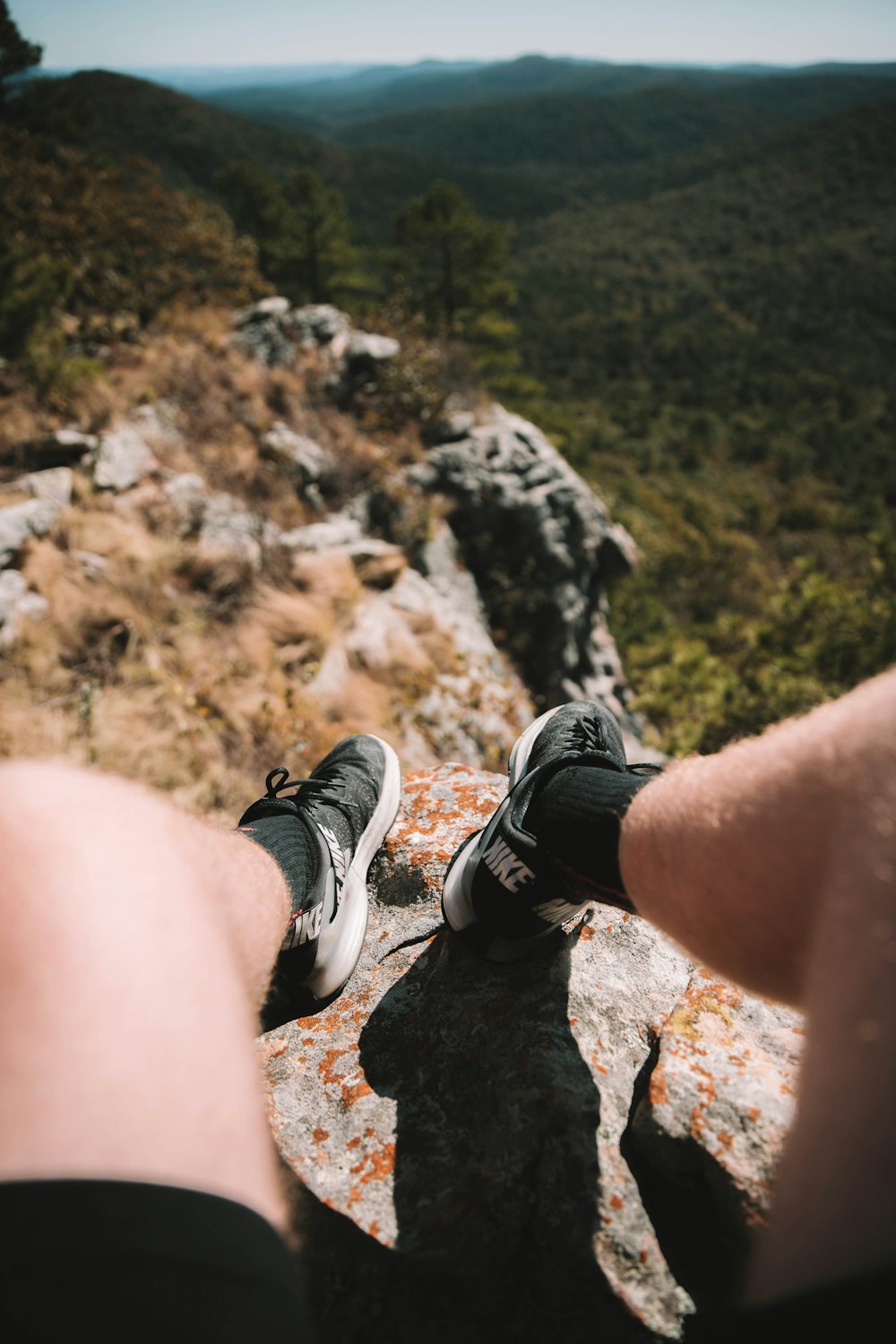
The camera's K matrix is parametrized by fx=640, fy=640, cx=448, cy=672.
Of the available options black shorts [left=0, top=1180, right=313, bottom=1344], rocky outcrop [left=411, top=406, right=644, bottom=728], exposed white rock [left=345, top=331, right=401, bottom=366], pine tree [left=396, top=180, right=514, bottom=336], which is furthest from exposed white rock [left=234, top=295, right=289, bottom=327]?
black shorts [left=0, top=1180, right=313, bottom=1344]

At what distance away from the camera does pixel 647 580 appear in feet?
58.7

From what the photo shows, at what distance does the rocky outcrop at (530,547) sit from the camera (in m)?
7.47

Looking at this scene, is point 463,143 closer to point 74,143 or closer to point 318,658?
point 74,143

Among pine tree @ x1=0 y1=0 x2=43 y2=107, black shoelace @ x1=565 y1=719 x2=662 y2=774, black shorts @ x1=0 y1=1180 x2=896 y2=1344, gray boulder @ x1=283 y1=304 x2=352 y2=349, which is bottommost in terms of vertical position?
black shoelace @ x1=565 y1=719 x2=662 y2=774

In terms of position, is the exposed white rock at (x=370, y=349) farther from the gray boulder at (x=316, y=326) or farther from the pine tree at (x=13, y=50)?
the pine tree at (x=13, y=50)

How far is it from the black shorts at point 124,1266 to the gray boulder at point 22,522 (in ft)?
14.0

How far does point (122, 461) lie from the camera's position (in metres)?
5.12

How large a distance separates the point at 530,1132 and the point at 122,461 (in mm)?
5445

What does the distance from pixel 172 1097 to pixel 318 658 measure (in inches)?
150

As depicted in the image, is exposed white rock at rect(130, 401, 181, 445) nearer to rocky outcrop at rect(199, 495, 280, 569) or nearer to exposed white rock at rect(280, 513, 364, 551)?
rocky outcrop at rect(199, 495, 280, 569)

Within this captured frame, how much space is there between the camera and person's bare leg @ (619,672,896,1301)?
0.58m

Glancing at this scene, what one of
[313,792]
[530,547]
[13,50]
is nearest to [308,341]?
[530,547]

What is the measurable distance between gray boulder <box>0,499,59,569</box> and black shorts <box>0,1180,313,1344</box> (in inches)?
167

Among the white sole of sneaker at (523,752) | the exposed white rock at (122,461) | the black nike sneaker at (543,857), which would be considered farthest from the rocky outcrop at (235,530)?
the black nike sneaker at (543,857)
